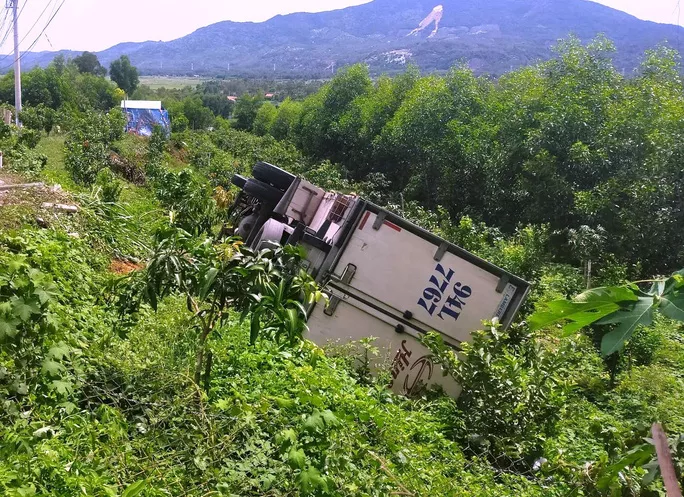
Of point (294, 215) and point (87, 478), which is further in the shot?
point (294, 215)

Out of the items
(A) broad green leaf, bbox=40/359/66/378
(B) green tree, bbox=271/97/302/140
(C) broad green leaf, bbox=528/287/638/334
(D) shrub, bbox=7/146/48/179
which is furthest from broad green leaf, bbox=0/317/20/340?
(B) green tree, bbox=271/97/302/140

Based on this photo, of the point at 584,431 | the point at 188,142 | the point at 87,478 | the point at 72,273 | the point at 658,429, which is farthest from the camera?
the point at 188,142

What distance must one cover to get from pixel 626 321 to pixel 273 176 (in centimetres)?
817

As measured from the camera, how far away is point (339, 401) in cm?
380

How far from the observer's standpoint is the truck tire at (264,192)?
29.8 ft

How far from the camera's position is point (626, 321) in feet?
4.47

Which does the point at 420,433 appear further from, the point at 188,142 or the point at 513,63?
the point at 513,63

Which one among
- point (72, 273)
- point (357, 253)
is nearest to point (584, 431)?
point (357, 253)

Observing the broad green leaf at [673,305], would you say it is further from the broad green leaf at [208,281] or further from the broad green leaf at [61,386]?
the broad green leaf at [61,386]

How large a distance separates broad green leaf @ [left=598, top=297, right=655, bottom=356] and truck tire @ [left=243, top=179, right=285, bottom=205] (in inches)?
313

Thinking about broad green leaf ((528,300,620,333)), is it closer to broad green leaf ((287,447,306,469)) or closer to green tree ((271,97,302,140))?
broad green leaf ((287,447,306,469))

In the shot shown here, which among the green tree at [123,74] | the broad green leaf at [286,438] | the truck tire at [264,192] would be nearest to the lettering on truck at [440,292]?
the broad green leaf at [286,438]

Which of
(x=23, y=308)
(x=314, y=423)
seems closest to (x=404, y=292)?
(x=314, y=423)

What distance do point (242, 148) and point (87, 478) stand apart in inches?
1277
